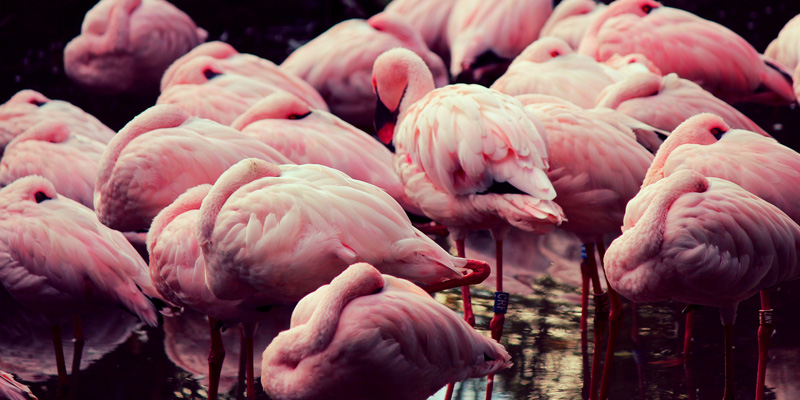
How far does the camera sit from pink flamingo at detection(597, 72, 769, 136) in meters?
4.21

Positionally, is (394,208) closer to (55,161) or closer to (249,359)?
(249,359)

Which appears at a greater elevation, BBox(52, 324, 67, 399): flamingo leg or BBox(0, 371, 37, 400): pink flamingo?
BBox(0, 371, 37, 400): pink flamingo

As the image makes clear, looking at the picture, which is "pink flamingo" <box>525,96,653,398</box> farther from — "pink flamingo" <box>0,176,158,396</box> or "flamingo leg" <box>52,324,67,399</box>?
"flamingo leg" <box>52,324,67,399</box>

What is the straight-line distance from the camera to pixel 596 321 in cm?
360

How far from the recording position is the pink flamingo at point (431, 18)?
25.5 feet

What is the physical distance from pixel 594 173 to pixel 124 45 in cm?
449

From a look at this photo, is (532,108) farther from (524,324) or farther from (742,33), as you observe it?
(742,33)

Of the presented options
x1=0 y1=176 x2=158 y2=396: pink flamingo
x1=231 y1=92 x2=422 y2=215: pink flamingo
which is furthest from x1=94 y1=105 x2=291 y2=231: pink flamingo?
x1=231 y1=92 x2=422 y2=215: pink flamingo

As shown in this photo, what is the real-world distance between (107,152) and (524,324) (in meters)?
1.84

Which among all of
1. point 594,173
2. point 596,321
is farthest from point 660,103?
point 596,321

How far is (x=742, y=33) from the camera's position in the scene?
9.12 m

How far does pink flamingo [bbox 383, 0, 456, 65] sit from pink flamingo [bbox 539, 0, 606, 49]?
1.06 m

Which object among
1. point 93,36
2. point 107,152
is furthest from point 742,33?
point 107,152

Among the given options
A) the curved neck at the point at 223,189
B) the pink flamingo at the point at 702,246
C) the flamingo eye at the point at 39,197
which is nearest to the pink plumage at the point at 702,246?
the pink flamingo at the point at 702,246
